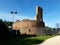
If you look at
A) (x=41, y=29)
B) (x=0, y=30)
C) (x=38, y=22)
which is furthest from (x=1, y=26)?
(x=38, y=22)

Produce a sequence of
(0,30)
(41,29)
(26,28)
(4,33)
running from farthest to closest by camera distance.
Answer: (26,28) → (41,29) → (4,33) → (0,30)

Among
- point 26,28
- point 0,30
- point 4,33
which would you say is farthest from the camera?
point 26,28

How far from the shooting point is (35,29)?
51.0 meters

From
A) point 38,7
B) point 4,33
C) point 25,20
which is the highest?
point 38,7

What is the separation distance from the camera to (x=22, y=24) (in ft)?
177

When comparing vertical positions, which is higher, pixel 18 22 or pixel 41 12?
pixel 41 12

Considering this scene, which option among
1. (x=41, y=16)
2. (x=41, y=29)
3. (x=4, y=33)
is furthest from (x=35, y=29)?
(x=4, y=33)

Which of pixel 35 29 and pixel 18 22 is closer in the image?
pixel 35 29

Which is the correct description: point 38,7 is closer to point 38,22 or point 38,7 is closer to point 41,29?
point 38,22

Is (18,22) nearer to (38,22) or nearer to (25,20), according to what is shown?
(25,20)

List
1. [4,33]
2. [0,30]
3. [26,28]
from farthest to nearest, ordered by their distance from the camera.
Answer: [26,28] < [4,33] < [0,30]

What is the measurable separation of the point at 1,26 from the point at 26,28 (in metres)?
19.9

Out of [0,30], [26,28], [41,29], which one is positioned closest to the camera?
[0,30]

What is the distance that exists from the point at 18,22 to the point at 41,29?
9.66m
